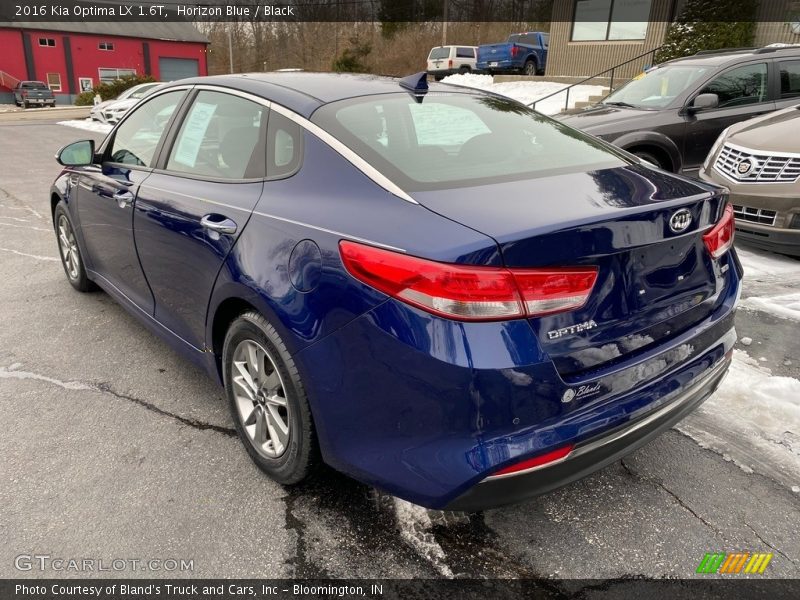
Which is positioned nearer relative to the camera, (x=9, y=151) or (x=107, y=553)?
(x=107, y=553)

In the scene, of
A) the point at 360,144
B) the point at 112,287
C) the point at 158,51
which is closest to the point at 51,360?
the point at 112,287

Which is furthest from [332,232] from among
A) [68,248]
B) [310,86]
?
[68,248]

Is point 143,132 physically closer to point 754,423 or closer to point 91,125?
point 754,423

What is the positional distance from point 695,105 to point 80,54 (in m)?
51.4

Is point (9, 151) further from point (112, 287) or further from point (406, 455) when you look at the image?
point (406, 455)

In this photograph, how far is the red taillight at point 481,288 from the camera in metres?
1.78

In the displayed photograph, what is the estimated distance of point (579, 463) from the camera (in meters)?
1.96

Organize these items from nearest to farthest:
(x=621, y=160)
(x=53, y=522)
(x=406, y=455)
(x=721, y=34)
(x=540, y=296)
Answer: (x=540, y=296), (x=406, y=455), (x=53, y=522), (x=621, y=160), (x=721, y=34)

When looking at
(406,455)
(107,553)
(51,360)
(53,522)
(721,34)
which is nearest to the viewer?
(406,455)

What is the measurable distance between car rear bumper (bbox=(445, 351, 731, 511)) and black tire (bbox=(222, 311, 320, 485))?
67 centimetres

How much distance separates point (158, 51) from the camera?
51625 millimetres

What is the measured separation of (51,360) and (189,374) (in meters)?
0.94

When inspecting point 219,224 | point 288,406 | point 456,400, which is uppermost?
point 219,224

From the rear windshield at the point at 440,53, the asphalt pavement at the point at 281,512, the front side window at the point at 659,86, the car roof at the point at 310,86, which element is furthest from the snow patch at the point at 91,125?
the asphalt pavement at the point at 281,512
